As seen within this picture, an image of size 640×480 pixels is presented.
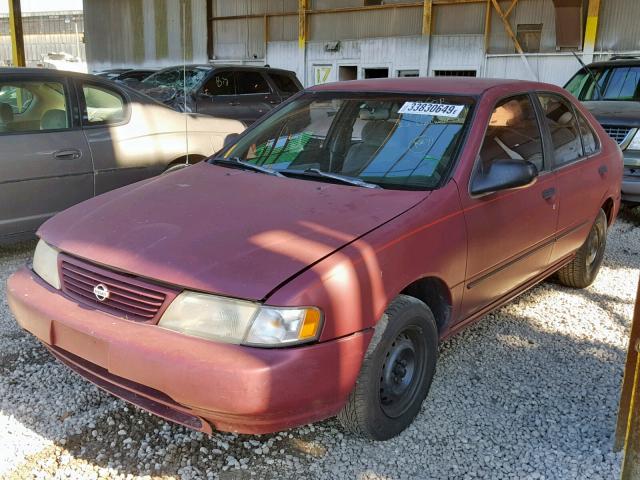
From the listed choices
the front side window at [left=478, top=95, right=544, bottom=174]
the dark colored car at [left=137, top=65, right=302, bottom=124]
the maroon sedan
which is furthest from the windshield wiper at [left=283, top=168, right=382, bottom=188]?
the dark colored car at [left=137, top=65, right=302, bottom=124]

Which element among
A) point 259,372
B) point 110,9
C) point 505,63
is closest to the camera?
point 259,372

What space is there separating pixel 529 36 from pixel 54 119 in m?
12.1

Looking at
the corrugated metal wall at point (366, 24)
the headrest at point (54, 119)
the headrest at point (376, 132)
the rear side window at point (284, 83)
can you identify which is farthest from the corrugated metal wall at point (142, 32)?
the headrest at point (376, 132)

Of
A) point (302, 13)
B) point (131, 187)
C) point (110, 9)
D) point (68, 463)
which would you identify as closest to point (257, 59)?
point (302, 13)

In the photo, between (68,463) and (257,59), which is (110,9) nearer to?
(257,59)

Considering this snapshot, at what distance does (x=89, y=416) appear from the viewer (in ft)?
9.34

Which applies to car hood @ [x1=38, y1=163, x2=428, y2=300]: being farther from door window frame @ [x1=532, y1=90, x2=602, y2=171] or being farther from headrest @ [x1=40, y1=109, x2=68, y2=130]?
headrest @ [x1=40, y1=109, x2=68, y2=130]

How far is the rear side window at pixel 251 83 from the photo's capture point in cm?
1001

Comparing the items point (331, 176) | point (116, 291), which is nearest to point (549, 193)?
point (331, 176)

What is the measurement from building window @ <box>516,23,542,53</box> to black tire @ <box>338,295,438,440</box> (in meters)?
13.0

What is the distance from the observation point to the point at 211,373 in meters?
2.12

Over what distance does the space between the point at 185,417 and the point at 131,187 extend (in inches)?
58.1

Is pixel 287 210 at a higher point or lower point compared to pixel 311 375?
higher

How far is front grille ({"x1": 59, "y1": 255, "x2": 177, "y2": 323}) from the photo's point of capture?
2.31 metres
